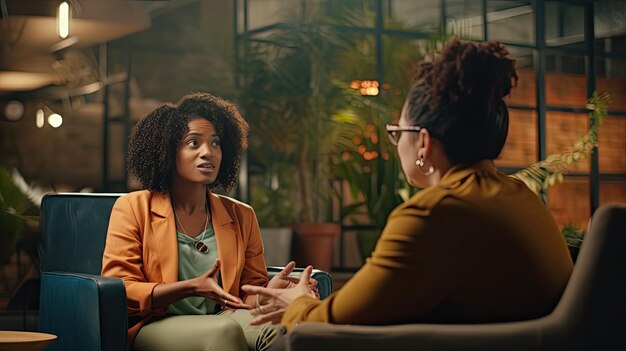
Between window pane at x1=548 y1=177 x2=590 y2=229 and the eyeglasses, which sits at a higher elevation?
the eyeglasses

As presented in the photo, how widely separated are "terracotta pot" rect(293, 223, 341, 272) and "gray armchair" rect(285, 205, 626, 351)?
228 inches

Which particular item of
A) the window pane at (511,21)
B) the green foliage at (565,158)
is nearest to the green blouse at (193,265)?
the green foliage at (565,158)

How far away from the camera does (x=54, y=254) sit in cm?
347

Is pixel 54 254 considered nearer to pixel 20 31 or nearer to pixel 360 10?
pixel 20 31

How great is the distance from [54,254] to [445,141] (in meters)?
1.95

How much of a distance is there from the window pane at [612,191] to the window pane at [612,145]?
108 mm

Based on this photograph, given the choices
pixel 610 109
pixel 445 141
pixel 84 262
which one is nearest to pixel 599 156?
pixel 610 109

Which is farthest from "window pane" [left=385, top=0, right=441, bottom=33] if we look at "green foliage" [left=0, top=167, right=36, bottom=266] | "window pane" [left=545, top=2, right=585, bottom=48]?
"green foliage" [left=0, top=167, right=36, bottom=266]

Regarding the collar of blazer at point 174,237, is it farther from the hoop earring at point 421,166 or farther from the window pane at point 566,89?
the window pane at point 566,89

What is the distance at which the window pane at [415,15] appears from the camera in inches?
326

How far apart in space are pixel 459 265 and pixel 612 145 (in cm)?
766

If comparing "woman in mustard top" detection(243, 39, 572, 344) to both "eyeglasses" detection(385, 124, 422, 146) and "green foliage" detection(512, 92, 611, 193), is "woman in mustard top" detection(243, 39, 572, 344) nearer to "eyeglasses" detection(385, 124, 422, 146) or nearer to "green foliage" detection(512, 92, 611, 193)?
"eyeglasses" detection(385, 124, 422, 146)

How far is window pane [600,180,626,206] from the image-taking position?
8945mm

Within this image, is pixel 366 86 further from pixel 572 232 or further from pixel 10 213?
pixel 10 213
